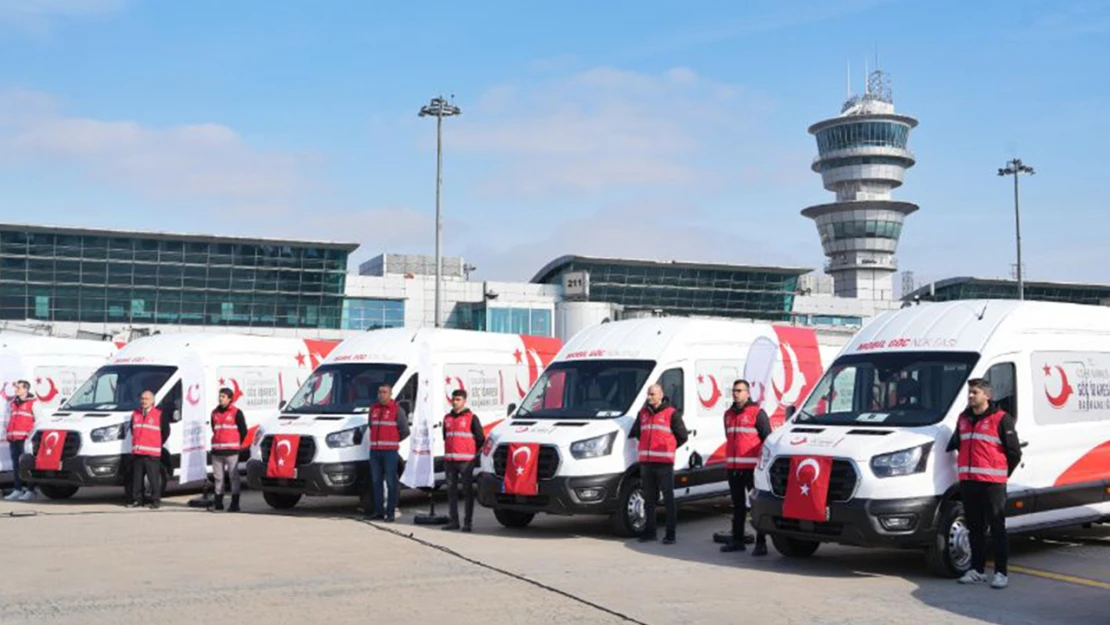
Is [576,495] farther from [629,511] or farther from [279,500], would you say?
[279,500]

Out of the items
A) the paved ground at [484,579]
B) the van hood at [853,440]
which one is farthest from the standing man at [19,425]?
the van hood at [853,440]

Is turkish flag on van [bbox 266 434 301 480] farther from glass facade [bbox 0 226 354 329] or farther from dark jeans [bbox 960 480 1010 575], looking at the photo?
glass facade [bbox 0 226 354 329]

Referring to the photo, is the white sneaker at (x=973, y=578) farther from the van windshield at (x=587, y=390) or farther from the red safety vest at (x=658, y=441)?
the van windshield at (x=587, y=390)

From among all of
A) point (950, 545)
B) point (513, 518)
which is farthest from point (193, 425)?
point (950, 545)

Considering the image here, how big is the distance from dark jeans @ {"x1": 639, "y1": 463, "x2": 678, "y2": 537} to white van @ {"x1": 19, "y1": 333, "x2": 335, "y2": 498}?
7.31m

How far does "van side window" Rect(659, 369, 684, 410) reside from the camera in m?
14.3

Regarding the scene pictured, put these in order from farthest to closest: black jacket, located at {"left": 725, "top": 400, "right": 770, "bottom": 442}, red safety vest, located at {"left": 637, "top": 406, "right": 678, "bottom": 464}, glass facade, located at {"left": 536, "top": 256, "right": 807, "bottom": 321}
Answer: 1. glass facade, located at {"left": 536, "top": 256, "right": 807, "bottom": 321}
2. black jacket, located at {"left": 725, "top": 400, "right": 770, "bottom": 442}
3. red safety vest, located at {"left": 637, "top": 406, "right": 678, "bottom": 464}

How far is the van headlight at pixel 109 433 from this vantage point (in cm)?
1708

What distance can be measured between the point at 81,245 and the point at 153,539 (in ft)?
204

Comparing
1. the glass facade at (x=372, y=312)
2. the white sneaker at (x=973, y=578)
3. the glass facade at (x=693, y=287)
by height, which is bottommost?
the white sneaker at (x=973, y=578)

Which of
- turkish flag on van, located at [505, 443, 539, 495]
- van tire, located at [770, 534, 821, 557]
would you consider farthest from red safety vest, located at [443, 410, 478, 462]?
van tire, located at [770, 534, 821, 557]

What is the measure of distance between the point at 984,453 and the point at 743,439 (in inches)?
125

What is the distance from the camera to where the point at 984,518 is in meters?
10.1

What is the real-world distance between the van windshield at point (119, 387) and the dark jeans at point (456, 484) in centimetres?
565
